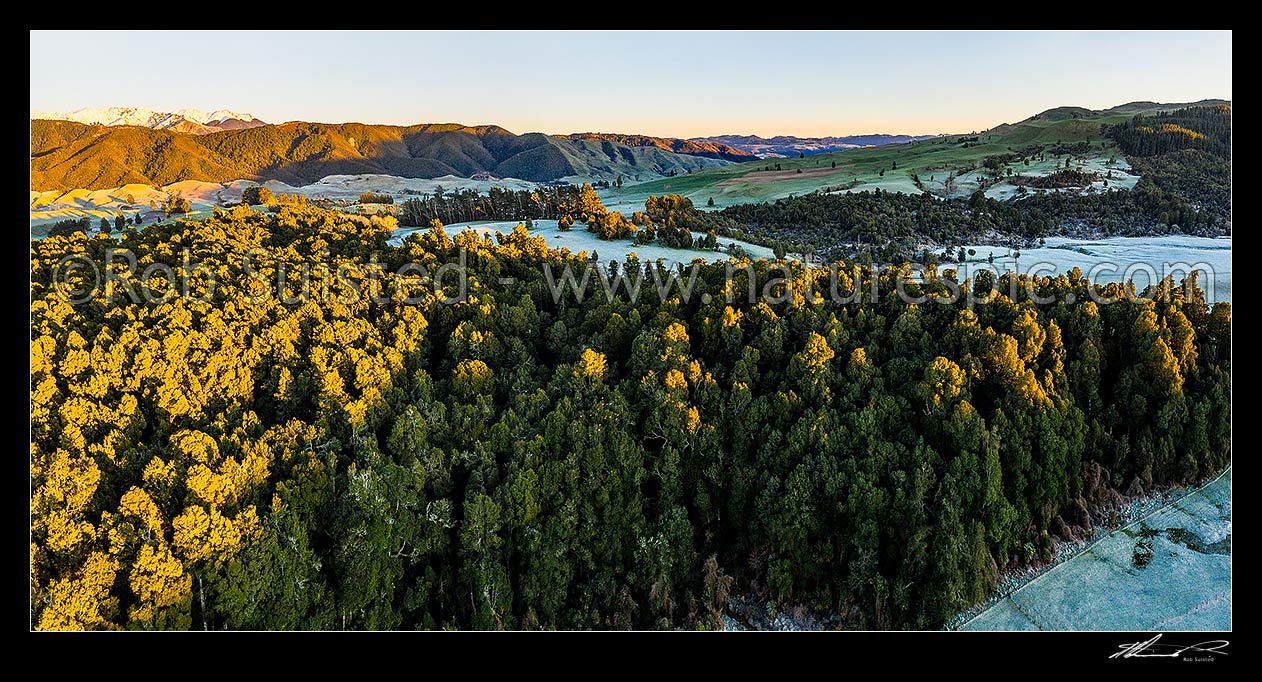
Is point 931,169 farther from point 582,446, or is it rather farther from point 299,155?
point 299,155

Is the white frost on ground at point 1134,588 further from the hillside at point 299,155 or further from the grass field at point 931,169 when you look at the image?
the grass field at point 931,169

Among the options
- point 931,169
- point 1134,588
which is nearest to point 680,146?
point 931,169

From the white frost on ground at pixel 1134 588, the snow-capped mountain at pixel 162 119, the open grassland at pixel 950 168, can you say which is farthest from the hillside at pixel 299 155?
the white frost on ground at pixel 1134 588

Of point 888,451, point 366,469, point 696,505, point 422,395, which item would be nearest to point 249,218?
point 422,395

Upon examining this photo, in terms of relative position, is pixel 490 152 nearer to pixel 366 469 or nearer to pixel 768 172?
pixel 768 172

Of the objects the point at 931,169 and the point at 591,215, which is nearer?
the point at 591,215
